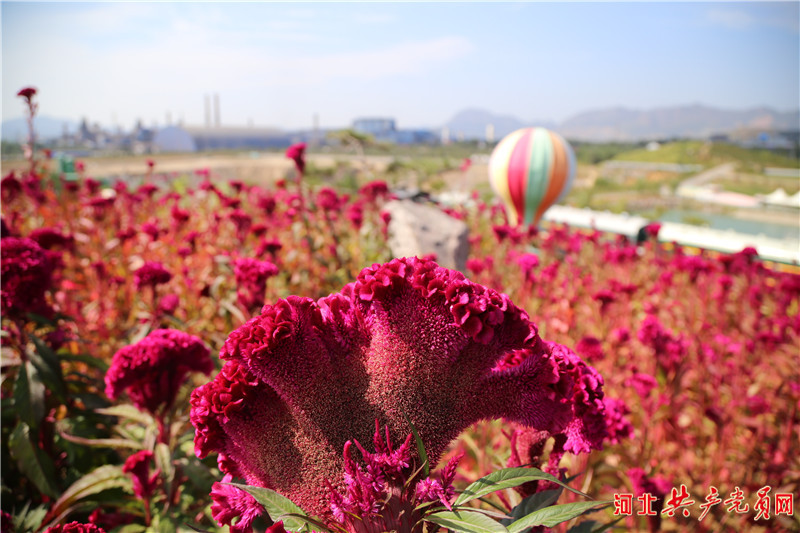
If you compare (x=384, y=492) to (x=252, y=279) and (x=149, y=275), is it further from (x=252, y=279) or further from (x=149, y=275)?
(x=149, y=275)

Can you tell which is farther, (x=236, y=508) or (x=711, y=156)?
(x=711, y=156)

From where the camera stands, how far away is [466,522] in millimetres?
736

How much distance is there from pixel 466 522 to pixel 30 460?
1.66 metres

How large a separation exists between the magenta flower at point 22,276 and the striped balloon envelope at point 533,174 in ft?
32.3

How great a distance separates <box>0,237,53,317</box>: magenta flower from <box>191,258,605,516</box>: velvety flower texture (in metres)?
1.23

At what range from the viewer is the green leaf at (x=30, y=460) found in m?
1.62

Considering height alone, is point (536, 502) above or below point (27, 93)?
below

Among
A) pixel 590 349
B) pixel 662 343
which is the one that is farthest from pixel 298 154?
pixel 662 343

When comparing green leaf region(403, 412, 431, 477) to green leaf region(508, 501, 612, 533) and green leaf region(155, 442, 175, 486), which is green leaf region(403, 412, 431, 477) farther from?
green leaf region(155, 442, 175, 486)

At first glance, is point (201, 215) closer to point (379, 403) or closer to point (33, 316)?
point (33, 316)

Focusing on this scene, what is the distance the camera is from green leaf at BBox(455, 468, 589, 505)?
30.3 inches

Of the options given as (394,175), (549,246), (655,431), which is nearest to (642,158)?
(394,175)

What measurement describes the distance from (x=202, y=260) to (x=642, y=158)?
2351 inches

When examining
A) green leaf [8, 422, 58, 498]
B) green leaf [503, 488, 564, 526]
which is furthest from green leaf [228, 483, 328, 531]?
green leaf [8, 422, 58, 498]
